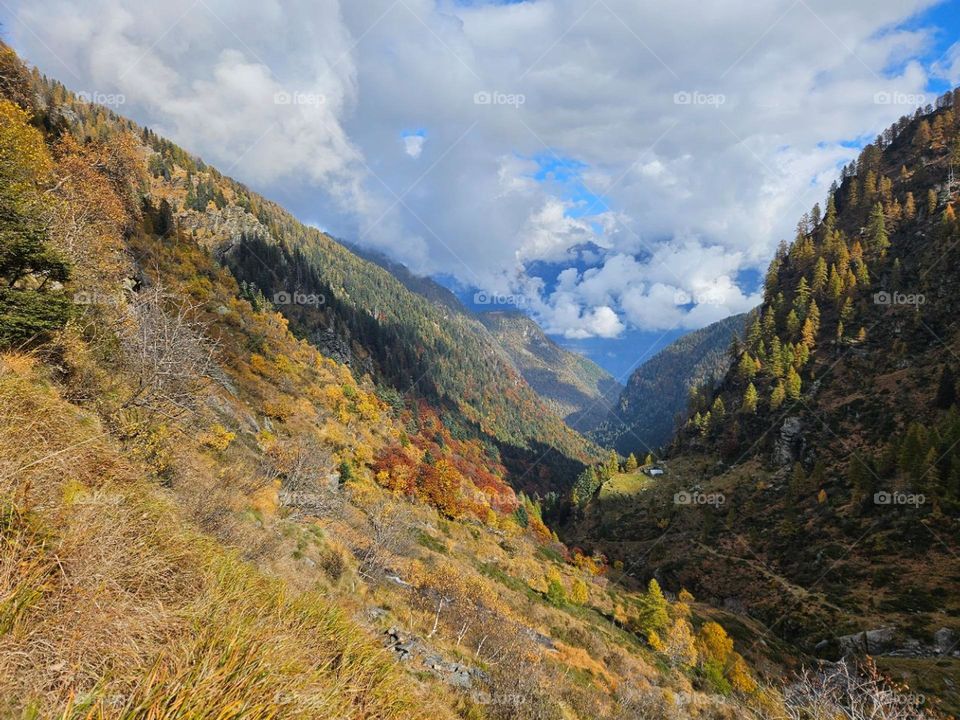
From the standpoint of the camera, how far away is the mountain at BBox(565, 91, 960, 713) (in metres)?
47.1

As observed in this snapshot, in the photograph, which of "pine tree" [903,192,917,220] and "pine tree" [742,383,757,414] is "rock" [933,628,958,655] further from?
"pine tree" [903,192,917,220]

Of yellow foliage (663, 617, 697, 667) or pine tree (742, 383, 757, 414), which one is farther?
pine tree (742, 383, 757, 414)

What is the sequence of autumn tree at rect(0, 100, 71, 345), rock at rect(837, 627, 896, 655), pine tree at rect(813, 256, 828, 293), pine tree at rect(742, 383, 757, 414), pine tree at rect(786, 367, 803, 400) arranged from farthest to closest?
pine tree at rect(813, 256, 828, 293) < pine tree at rect(742, 383, 757, 414) < pine tree at rect(786, 367, 803, 400) < rock at rect(837, 627, 896, 655) < autumn tree at rect(0, 100, 71, 345)

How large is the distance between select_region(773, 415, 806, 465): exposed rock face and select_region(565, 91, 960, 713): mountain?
1.19 ft

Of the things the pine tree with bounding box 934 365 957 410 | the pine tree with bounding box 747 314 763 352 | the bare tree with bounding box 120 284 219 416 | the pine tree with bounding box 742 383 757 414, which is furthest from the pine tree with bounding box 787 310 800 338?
the bare tree with bounding box 120 284 219 416

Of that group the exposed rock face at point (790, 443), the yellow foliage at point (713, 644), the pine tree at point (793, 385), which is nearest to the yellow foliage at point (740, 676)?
the yellow foliage at point (713, 644)

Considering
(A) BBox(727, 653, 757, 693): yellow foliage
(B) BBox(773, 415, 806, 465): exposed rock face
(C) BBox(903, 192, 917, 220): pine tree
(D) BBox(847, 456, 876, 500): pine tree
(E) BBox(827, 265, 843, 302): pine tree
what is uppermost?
(C) BBox(903, 192, 917, 220): pine tree

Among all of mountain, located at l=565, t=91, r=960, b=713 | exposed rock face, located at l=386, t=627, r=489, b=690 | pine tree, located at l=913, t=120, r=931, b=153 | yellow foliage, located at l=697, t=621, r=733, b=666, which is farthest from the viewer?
pine tree, located at l=913, t=120, r=931, b=153

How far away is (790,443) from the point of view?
88.4 meters

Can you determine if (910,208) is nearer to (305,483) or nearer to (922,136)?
(922,136)

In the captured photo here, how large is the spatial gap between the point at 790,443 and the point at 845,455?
1223 centimetres

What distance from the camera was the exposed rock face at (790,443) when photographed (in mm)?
86569

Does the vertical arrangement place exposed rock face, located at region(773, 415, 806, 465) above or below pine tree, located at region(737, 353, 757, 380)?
below

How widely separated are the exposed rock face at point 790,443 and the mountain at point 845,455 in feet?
1.19
